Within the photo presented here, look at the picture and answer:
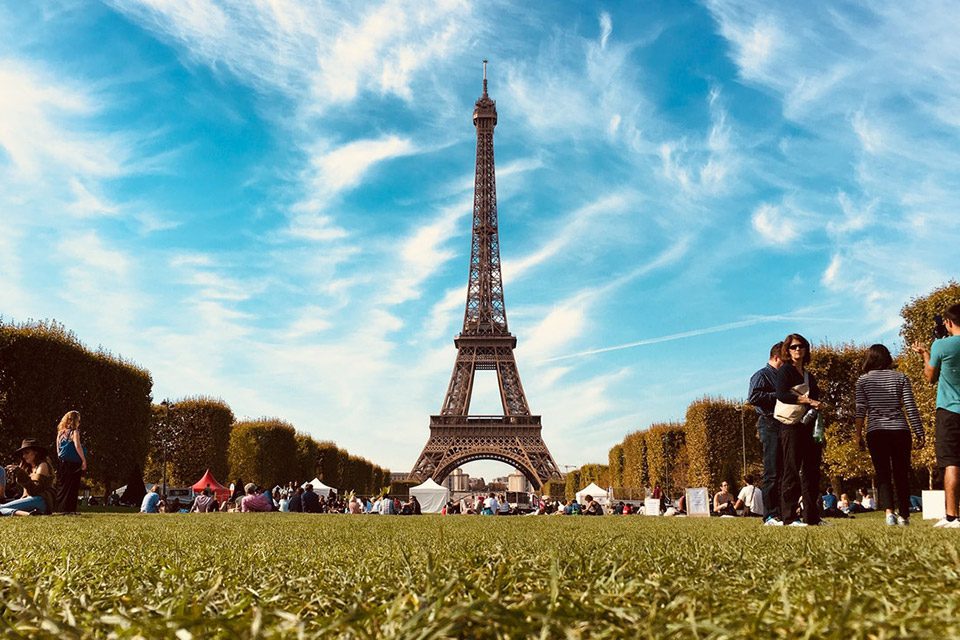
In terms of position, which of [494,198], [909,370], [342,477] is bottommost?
[342,477]

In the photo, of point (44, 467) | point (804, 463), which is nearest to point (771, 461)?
point (804, 463)

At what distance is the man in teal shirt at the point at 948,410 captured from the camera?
716 centimetres

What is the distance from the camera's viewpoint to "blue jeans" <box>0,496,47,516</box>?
11.6 meters

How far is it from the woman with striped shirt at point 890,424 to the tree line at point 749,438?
13877 millimetres

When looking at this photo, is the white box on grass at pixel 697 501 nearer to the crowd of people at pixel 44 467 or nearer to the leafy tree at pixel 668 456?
the crowd of people at pixel 44 467

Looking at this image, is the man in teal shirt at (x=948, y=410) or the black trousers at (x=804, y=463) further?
the black trousers at (x=804, y=463)

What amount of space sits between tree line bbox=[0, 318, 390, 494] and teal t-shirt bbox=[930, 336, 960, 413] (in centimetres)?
2986

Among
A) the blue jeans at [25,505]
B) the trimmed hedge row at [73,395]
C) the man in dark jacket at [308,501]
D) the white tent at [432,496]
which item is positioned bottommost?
the white tent at [432,496]

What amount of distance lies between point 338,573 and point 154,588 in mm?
587

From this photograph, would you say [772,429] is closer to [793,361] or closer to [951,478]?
[793,361]

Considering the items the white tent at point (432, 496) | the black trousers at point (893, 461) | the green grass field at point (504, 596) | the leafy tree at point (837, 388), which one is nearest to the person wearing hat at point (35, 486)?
the green grass field at point (504, 596)

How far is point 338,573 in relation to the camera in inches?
101

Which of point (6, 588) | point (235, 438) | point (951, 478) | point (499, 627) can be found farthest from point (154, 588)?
point (235, 438)

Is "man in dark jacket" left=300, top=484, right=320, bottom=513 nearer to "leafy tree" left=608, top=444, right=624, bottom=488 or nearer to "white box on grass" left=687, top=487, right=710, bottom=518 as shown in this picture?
"white box on grass" left=687, top=487, right=710, bottom=518
